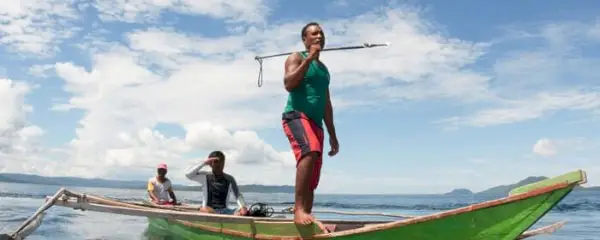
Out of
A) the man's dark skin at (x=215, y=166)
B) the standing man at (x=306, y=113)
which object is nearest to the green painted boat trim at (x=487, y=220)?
the standing man at (x=306, y=113)

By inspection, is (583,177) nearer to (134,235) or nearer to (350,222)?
(350,222)

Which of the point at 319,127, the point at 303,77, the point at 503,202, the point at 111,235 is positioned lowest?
the point at 111,235

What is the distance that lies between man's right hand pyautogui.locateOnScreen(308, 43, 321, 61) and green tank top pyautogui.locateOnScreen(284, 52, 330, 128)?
162 mm

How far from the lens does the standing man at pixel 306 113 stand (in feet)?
16.7

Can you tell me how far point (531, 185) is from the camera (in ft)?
14.4

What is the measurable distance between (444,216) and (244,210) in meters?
4.85

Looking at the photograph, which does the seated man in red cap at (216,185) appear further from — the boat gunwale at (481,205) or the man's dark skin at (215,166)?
the boat gunwale at (481,205)

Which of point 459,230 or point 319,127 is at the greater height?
point 319,127

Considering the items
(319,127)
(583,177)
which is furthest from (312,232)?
(583,177)

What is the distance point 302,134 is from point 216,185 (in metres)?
4.61

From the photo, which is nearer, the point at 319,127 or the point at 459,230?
the point at 459,230

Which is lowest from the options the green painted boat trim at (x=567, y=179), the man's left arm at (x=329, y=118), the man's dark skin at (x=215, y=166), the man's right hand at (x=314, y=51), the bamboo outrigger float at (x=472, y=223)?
the bamboo outrigger float at (x=472, y=223)

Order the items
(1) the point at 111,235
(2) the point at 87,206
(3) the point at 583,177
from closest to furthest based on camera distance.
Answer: (3) the point at 583,177 → (2) the point at 87,206 → (1) the point at 111,235

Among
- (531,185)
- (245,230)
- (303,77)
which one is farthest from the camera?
(245,230)
